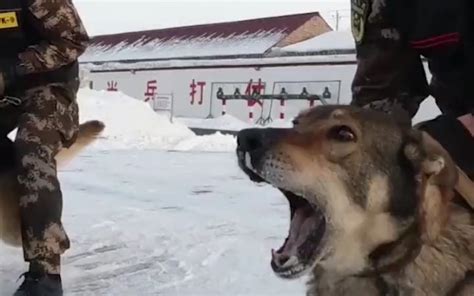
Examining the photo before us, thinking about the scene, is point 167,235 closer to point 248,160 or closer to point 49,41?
point 49,41

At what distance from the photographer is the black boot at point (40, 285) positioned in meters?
4.25

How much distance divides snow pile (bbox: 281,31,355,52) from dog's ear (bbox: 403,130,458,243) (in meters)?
17.2

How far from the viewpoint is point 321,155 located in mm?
2752

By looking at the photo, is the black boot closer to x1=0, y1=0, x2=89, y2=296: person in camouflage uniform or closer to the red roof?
x1=0, y1=0, x2=89, y2=296: person in camouflage uniform

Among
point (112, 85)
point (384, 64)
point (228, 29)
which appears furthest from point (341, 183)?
point (228, 29)

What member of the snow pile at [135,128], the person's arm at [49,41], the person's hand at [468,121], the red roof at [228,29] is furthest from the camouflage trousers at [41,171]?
the red roof at [228,29]

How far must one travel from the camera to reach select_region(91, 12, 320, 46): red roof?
86.4 feet

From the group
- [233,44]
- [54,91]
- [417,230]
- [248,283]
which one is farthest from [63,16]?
[233,44]

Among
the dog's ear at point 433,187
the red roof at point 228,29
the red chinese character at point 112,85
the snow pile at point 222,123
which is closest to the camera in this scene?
the dog's ear at point 433,187

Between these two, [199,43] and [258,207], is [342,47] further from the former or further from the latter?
[258,207]

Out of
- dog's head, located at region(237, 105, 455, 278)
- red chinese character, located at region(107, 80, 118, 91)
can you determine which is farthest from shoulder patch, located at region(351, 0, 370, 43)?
red chinese character, located at region(107, 80, 118, 91)

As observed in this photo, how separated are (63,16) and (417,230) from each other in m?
2.44

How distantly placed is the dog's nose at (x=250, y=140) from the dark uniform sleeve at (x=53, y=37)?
1.94 m

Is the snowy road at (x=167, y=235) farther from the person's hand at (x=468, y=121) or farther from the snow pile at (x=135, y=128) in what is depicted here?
the snow pile at (x=135, y=128)
